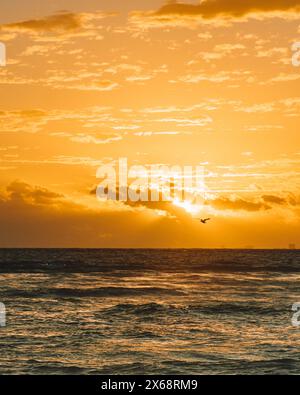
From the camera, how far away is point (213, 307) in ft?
157

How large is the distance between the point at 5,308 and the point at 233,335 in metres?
19.1

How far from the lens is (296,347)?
29766mm
